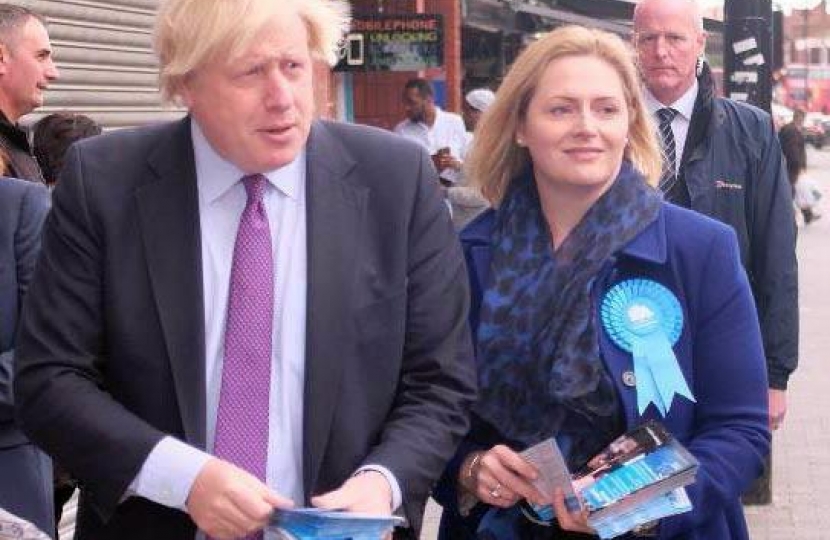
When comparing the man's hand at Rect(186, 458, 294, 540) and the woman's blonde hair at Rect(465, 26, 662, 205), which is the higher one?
the woman's blonde hair at Rect(465, 26, 662, 205)

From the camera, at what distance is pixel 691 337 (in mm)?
3273

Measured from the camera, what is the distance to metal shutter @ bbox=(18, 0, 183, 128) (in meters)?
7.54

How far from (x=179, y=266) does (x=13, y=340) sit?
1321 mm

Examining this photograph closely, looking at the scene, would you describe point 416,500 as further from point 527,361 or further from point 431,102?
point 431,102

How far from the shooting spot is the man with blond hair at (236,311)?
2756mm

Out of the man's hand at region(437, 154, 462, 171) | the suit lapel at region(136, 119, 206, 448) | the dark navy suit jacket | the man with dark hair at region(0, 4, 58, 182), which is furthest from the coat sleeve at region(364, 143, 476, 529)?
the man's hand at region(437, 154, 462, 171)

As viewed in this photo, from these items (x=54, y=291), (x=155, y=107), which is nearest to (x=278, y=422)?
(x=54, y=291)

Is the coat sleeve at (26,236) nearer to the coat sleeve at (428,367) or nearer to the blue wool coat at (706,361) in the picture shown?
the blue wool coat at (706,361)

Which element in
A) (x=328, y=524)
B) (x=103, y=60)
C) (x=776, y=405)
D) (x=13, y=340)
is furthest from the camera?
(x=103, y=60)

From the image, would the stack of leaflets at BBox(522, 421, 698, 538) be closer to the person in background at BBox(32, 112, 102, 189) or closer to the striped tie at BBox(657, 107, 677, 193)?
the striped tie at BBox(657, 107, 677, 193)

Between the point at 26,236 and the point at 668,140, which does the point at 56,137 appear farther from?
Answer: the point at 668,140

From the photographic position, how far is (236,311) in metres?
2.81

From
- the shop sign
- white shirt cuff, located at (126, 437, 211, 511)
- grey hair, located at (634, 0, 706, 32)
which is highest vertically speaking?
grey hair, located at (634, 0, 706, 32)

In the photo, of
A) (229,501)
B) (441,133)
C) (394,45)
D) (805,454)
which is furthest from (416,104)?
(229,501)
